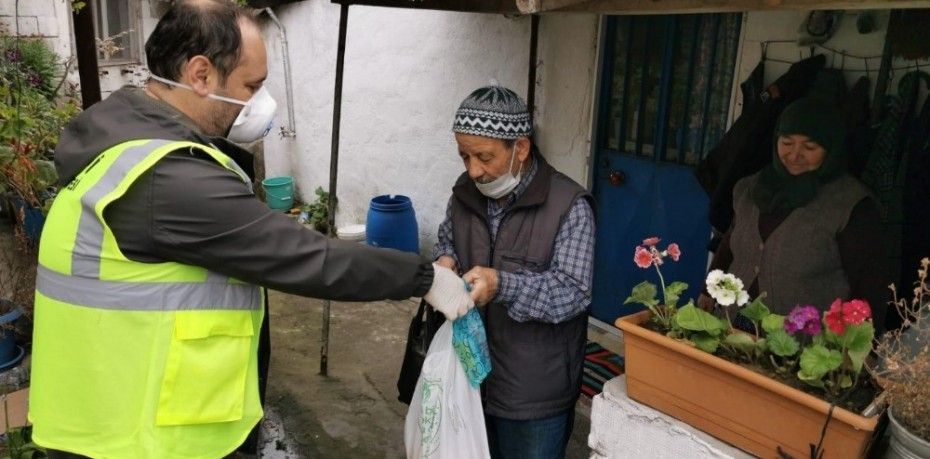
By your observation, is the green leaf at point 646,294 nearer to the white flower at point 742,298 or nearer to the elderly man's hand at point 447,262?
the white flower at point 742,298

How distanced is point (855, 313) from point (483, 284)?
0.89 m

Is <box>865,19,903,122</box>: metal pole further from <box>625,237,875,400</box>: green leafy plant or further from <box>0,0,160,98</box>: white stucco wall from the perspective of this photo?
<box>0,0,160,98</box>: white stucco wall

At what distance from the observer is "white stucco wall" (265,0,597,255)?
4.15 meters

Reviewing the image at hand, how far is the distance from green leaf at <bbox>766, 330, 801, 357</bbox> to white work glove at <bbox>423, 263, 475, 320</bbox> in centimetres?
76

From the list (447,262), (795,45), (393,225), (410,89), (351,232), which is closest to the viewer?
(447,262)

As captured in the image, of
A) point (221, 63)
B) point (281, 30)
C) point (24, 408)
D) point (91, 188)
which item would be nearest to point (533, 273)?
point (221, 63)

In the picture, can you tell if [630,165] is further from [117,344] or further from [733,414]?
[117,344]

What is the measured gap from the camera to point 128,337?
1.42m

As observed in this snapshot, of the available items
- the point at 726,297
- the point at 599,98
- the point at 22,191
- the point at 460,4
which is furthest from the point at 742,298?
the point at 22,191

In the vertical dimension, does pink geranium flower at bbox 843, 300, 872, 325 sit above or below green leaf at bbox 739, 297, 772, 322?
above

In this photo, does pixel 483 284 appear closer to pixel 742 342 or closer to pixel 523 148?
pixel 523 148

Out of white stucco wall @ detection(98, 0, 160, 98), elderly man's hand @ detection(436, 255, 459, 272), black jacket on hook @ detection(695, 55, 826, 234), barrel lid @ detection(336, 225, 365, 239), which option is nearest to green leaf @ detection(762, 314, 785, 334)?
elderly man's hand @ detection(436, 255, 459, 272)

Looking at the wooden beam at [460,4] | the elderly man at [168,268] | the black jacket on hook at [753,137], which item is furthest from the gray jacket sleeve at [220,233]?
the black jacket on hook at [753,137]

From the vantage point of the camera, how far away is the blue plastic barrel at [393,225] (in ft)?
17.5
